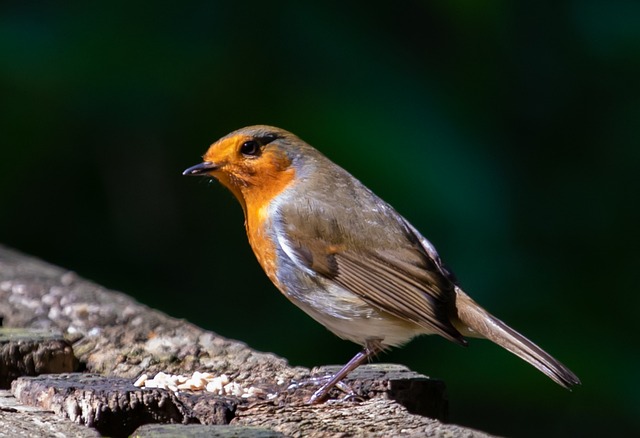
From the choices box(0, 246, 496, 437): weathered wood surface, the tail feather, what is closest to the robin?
the tail feather

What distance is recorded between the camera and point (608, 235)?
18.4 feet

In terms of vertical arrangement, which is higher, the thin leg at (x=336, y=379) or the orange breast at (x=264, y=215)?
the orange breast at (x=264, y=215)

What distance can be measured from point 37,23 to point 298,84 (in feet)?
4.36

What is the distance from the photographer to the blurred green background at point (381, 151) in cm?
532

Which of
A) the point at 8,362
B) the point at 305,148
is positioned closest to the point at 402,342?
the point at 305,148

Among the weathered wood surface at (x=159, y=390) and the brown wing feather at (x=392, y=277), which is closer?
the weathered wood surface at (x=159, y=390)

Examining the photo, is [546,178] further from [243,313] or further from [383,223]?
[383,223]

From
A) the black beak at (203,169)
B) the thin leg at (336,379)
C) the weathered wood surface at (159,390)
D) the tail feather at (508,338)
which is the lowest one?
the weathered wood surface at (159,390)

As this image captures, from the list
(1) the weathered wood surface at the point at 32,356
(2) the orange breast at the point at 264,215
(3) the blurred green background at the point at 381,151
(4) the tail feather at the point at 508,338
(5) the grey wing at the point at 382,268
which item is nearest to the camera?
(1) the weathered wood surface at the point at 32,356

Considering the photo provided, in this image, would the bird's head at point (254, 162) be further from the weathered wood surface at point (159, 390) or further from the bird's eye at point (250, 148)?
the weathered wood surface at point (159, 390)

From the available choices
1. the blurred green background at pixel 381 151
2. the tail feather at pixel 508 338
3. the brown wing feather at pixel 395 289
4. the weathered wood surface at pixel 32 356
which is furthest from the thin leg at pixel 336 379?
the blurred green background at pixel 381 151

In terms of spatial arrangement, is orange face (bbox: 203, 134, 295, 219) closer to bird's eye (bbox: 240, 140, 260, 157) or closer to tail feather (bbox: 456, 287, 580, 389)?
bird's eye (bbox: 240, 140, 260, 157)

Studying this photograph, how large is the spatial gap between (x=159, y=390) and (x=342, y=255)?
1242 millimetres

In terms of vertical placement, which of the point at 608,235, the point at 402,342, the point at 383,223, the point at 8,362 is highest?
the point at 608,235
